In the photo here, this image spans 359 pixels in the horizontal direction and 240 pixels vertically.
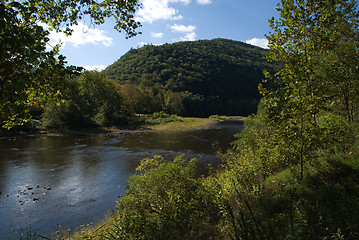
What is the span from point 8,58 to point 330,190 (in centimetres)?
808

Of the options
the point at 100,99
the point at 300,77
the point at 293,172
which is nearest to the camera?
the point at 300,77

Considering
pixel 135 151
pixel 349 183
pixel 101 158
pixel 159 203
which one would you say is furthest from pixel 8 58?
pixel 135 151

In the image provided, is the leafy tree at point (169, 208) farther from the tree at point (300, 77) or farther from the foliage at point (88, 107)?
the foliage at point (88, 107)

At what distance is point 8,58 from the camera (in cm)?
423

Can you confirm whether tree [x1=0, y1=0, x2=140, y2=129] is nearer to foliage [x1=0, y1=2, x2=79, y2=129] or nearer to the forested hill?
foliage [x1=0, y1=2, x2=79, y2=129]

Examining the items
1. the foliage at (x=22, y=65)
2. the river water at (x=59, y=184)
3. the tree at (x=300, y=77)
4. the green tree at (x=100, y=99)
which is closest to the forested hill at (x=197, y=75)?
the green tree at (x=100, y=99)

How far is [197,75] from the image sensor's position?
136 metres

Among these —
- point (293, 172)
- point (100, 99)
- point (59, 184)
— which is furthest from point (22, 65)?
point (100, 99)

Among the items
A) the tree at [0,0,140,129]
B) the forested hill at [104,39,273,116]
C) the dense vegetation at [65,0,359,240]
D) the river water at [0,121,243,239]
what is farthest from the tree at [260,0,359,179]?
the forested hill at [104,39,273,116]

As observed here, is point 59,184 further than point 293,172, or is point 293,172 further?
point 59,184

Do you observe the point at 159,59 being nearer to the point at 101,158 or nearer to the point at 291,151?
the point at 101,158

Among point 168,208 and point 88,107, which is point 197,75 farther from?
point 168,208

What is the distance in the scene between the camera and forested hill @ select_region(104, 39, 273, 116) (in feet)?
392

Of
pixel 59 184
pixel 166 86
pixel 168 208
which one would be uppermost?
pixel 166 86
